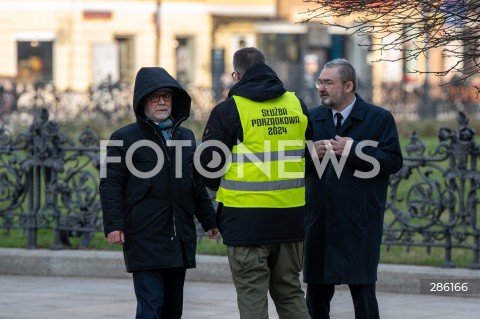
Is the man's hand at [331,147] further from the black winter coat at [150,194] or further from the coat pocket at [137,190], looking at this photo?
the coat pocket at [137,190]

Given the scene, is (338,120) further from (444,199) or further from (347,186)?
(444,199)

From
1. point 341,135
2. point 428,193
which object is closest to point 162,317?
point 341,135

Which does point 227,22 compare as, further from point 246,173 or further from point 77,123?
point 246,173

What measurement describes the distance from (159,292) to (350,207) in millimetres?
1166

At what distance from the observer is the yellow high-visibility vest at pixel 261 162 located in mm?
6746

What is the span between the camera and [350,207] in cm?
725

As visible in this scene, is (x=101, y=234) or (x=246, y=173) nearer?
(x=246, y=173)

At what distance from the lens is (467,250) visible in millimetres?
11109

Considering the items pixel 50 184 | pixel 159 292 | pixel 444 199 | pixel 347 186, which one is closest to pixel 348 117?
pixel 347 186

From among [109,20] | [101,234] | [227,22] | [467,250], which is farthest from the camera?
[227,22]

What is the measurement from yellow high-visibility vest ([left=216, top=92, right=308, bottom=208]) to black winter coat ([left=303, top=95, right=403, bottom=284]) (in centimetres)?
49

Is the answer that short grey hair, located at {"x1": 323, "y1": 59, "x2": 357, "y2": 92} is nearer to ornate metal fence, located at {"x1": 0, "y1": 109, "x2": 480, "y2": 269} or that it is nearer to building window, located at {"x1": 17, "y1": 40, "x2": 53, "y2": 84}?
ornate metal fence, located at {"x1": 0, "y1": 109, "x2": 480, "y2": 269}

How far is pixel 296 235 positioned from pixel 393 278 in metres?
3.26

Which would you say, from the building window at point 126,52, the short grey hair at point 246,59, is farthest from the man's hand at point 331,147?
the building window at point 126,52
